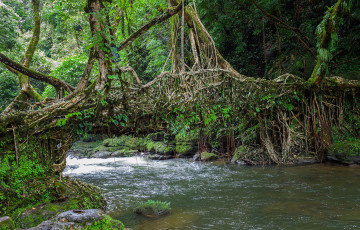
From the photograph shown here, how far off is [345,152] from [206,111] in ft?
17.0

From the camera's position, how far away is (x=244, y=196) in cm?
634

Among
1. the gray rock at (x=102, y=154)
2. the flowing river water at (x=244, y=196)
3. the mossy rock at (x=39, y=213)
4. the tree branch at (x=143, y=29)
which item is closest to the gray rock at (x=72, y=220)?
the mossy rock at (x=39, y=213)

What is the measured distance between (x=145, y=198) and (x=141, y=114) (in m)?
2.26

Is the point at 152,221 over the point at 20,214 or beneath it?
beneath

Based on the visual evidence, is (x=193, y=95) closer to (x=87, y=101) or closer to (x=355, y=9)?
(x=87, y=101)

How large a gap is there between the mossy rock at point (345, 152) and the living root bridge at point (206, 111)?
28 centimetres

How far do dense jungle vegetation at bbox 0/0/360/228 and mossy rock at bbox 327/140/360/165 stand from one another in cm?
25

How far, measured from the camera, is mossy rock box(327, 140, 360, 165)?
339 inches

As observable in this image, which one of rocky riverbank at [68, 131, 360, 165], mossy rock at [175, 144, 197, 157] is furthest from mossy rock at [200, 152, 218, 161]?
mossy rock at [175, 144, 197, 157]

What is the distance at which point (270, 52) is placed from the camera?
44.3 ft

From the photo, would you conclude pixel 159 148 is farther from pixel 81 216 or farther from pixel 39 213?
pixel 81 216

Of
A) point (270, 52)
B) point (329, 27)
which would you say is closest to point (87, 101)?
point (329, 27)

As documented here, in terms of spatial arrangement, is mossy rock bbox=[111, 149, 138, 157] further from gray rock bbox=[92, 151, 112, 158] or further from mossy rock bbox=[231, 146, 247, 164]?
mossy rock bbox=[231, 146, 247, 164]

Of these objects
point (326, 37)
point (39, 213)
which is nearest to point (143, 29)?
point (39, 213)
